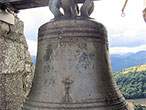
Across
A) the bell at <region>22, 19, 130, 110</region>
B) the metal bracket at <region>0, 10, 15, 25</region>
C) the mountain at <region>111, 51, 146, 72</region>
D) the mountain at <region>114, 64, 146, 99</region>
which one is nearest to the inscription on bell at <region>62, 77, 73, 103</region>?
the bell at <region>22, 19, 130, 110</region>

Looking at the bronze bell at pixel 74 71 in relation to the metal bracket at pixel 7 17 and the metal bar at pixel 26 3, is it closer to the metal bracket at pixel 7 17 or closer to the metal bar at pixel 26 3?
the metal bar at pixel 26 3

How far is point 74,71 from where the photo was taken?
1167 mm

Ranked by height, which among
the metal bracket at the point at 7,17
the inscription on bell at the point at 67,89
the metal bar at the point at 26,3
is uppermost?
the metal bar at the point at 26,3

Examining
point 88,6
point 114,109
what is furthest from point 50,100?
point 88,6

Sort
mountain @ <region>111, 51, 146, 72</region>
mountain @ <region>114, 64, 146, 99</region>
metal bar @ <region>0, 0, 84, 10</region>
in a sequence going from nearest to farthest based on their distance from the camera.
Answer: metal bar @ <region>0, 0, 84, 10</region> < mountain @ <region>114, 64, 146, 99</region> < mountain @ <region>111, 51, 146, 72</region>

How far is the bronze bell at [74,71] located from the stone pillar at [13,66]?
59 centimetres

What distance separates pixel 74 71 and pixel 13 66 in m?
0.97

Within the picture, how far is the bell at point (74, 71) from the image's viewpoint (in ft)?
3.62

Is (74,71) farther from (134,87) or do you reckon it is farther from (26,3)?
(134,87)

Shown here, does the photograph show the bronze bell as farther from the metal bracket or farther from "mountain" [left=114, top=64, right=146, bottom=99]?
"mountain" [left=114, top=64, right=146, bottom=99]

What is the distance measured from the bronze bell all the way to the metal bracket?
65 cm

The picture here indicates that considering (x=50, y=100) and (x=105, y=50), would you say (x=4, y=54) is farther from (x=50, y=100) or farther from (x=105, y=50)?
(x=105, y=50)

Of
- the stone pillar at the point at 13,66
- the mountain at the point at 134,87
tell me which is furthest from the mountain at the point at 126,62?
the stone pillar at the point at 13,66

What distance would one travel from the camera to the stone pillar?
1750mm
